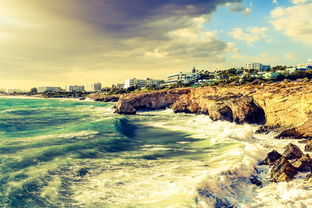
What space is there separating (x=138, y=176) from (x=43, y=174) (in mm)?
5316

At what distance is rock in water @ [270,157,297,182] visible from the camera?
10.9 metres

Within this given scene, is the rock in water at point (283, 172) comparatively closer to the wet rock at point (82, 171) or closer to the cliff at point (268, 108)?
the wet rock at point (82, 171)

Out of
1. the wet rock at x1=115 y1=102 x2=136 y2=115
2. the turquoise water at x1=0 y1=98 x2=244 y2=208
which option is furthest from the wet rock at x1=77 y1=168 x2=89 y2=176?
the wet rock at x1=115 y1=102 x2=136 y2=115

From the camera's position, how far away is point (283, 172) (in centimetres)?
1109

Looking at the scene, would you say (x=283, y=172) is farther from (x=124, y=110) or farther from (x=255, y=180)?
(x=124, y=110)

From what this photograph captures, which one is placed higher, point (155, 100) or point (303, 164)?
point (155, 100)

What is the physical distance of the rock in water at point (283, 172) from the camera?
10.9 meters

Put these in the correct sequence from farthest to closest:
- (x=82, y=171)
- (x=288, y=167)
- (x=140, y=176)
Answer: (x=82, y=171), (x=140, y=176), (x=288, y=167)

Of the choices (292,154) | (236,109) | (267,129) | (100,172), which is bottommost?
(100,172)

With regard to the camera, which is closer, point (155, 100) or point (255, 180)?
point (255, 180)

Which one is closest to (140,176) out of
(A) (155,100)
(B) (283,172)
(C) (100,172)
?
(C) (100,172)

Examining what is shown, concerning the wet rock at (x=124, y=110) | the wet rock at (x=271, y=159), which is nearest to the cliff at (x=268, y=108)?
the wet rock at (x=124, y=110)

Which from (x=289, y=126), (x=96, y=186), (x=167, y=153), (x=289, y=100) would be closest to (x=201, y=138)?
(x=167, y=153)

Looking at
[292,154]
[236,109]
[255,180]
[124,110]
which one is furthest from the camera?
[124,110]
